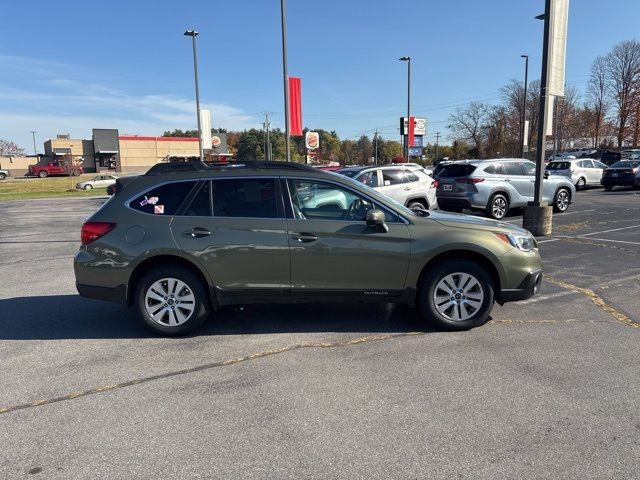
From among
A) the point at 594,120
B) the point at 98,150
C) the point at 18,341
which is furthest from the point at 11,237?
the point at 594,120

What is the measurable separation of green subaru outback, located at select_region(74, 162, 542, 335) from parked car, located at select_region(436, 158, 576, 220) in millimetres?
8945

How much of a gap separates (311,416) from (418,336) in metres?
1.86

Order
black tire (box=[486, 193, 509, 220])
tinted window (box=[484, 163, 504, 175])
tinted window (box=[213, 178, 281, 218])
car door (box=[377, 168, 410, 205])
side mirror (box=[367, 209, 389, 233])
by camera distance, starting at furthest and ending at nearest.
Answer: tinted window (box=[484, 163, 504, 175])
black tire (box=[486, 193, 509, 220])
car door (box=[377, 168, 410, 205])
tinted window (box=[213, 178, 281, 218])
side mirror (box=[367, 209, 389, 233])

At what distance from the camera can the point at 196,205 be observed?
16.4 ft

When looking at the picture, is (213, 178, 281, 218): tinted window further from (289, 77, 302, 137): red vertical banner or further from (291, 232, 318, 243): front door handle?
(289, 77, 302, 137): red vertical banner

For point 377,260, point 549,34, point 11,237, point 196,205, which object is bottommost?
point 11,237

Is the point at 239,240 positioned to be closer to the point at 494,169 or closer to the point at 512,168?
the point at 494,169

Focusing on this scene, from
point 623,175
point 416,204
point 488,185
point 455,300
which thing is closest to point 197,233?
point 455,300

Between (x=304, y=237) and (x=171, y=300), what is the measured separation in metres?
1.48

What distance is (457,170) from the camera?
47.0ft

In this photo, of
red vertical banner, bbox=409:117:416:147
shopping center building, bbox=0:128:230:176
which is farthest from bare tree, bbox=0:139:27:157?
red vertical banner, bbox=409:117:416:147

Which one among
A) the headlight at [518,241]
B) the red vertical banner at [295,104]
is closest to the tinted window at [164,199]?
the headlight at [518,241]

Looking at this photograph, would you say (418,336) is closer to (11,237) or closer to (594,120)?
(11,237)

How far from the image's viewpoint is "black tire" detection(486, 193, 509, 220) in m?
13.7
